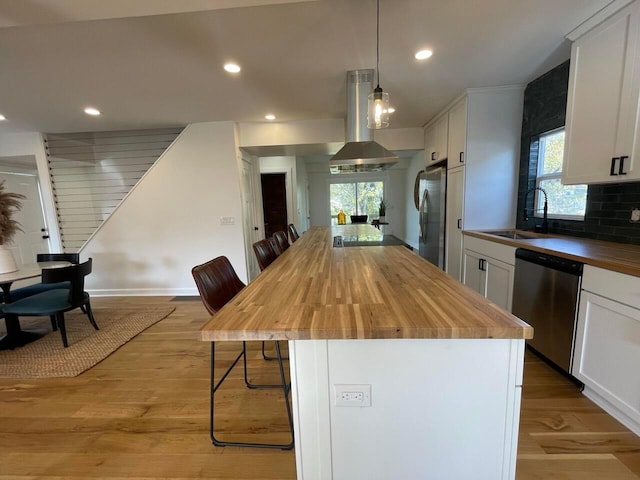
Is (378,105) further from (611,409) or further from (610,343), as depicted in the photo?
(611,409)

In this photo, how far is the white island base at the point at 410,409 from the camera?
0.91 metres

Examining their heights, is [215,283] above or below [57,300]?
above

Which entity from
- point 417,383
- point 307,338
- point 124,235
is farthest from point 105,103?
point 417,383

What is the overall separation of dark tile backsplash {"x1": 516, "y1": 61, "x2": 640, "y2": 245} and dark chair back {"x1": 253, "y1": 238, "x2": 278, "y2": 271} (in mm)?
2714

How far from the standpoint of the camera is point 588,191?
2209 millimetres

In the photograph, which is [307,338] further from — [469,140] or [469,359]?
[469,140]

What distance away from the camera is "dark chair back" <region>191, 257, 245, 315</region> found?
1313 mm

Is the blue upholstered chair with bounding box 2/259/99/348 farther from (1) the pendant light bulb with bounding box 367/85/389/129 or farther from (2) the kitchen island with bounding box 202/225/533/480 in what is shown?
(1) the pendant light bulb with bounding box 367/85/389/129

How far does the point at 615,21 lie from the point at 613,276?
64.5 inches

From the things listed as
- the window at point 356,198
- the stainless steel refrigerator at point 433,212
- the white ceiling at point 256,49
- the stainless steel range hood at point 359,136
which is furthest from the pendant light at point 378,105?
the window at point 356,198

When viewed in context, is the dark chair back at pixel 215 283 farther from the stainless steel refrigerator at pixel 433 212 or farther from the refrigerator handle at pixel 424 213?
the refrigerator handle at pixel 424 213

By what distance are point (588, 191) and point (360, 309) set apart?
8.27 feet

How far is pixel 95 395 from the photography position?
6.26ft

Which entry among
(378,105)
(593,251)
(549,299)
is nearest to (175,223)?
(378,105)
